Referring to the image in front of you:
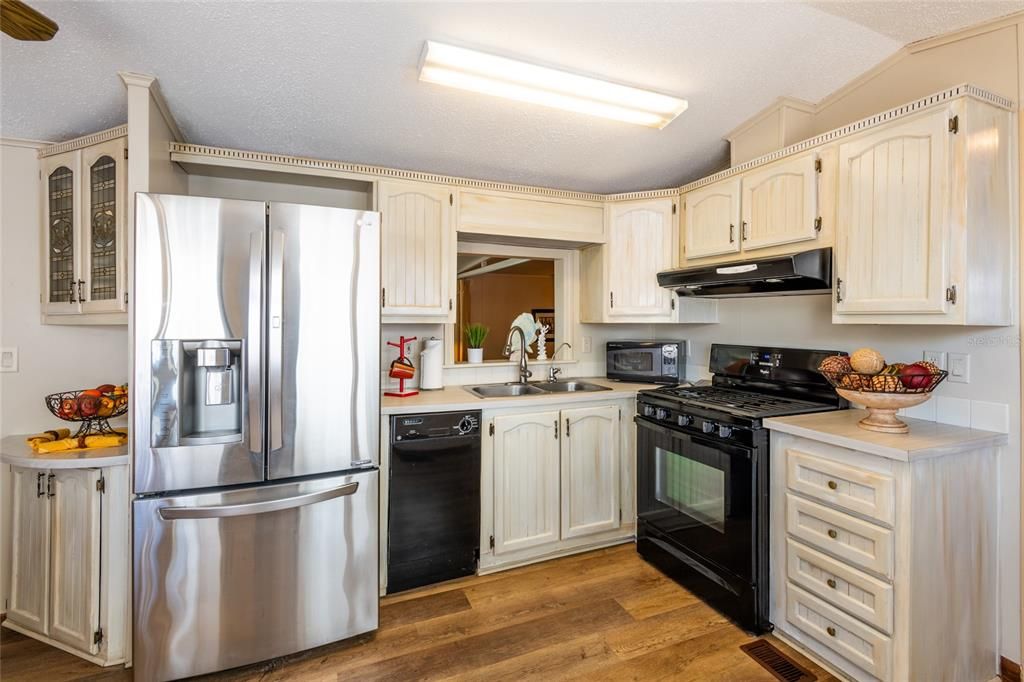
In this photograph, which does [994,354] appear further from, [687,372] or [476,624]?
[476,624]

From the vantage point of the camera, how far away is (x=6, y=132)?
2133 mm

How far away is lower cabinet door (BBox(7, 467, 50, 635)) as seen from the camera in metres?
1.93

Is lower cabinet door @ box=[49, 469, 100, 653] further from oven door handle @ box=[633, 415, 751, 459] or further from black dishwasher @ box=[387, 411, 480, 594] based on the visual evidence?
oven door handle @ box=[633, 415, 751, 459]

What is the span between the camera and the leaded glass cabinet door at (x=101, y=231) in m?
2.04

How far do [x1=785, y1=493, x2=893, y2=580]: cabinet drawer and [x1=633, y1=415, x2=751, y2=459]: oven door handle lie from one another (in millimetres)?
250

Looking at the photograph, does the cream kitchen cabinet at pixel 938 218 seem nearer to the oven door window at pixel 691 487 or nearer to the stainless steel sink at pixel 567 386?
the oven door window at pixel 691 487

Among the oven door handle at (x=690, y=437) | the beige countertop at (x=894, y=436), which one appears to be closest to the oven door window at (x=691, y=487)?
the oven door handle at (x=690, y=437)

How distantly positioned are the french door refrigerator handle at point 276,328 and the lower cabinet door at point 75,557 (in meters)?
0.76

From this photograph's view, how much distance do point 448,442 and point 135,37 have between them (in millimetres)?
2043

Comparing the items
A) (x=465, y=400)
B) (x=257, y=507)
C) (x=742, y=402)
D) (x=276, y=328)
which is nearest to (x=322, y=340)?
(x=276, y=328)

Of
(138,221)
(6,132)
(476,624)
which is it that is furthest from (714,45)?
(6,132)

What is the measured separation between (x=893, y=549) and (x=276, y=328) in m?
2.35

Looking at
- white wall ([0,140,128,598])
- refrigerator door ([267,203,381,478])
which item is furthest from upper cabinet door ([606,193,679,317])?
white wall ([0,140,128,598])

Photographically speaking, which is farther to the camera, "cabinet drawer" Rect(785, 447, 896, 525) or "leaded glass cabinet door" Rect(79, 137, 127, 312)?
"leaded glass cabinet door" Rect(79, 137, 127, 312)
